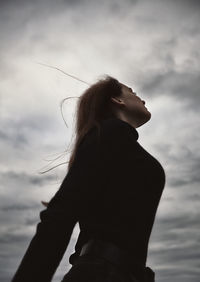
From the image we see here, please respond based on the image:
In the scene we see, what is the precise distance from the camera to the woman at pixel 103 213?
1766mm

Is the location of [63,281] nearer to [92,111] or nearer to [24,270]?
[24,270]

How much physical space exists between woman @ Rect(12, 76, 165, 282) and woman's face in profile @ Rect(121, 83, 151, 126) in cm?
100

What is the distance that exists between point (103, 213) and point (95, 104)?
133 cm

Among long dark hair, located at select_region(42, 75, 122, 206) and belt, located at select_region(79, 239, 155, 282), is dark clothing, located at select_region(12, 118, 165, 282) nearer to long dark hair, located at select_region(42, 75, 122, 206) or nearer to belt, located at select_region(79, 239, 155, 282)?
belt, located at select_region(79, 239, 155, 282)

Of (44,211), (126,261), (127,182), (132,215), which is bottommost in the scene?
(126,261)

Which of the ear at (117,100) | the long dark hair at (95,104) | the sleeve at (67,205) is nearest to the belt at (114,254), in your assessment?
the sleeve at (67,205)

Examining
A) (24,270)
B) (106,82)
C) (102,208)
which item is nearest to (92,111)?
(106,82)

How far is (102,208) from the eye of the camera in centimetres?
217

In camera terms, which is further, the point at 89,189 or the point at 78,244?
the point at 78,244

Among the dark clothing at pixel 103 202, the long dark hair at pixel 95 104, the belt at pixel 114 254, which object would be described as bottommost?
the belt at pixel 114 254

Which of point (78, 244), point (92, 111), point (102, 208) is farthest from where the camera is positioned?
point (92, 111)

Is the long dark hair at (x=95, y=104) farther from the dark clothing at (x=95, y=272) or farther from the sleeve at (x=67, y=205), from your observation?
the dark clothing at (x=95, y=272)

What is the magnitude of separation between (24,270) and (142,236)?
2.78ft

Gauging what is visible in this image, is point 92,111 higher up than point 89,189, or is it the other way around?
point 92,111
